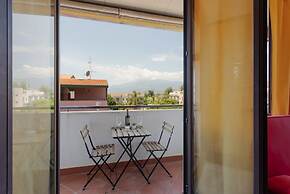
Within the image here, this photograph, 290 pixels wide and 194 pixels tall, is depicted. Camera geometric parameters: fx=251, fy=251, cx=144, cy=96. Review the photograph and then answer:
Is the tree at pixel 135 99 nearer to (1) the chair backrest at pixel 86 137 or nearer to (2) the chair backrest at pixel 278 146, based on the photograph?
(1) the chair backrest at pixel 86 137

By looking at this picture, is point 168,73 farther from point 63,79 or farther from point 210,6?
point 210,6

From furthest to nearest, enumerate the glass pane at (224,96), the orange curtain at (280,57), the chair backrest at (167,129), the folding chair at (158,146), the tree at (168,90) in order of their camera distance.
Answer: the tree at (168,90), the chair backrest at (167,129), the folding chair at (158,146), the orange curtain at (280,57), the glass pane at (224,96)

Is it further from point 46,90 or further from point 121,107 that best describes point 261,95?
point 121,107

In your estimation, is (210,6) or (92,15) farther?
(92,15)

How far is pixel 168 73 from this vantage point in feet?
16.1

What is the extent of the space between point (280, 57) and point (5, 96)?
263cm

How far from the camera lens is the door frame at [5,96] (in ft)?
2.94

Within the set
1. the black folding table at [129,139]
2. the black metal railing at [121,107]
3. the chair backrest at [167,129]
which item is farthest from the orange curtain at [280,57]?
the black metal railing at [121,107]

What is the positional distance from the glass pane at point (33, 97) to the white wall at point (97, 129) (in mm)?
1705

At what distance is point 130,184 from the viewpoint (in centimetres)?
311

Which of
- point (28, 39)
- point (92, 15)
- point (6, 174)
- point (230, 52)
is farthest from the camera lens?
point (92, 15)

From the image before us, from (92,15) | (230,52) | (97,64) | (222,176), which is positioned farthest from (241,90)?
(97,64)

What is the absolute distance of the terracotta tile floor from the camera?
9.46 ft

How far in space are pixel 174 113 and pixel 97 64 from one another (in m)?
1.59
